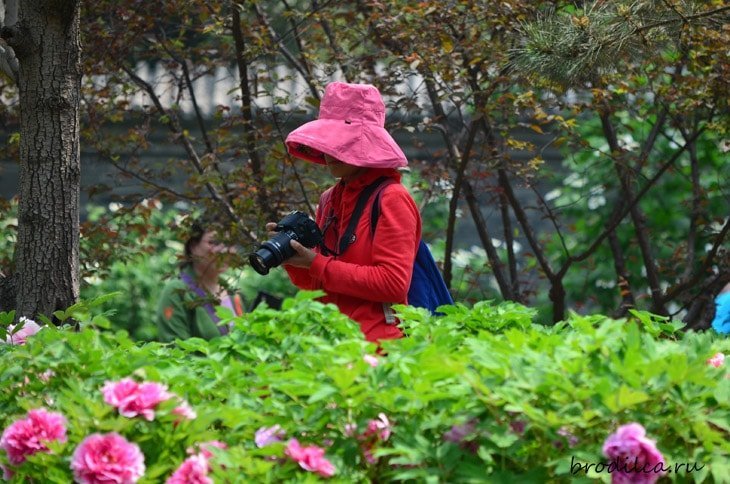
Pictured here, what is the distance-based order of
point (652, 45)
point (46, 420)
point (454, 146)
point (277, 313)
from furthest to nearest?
point (454, 146) < point (652, 45) < point (277, 313) < point (46, 420)

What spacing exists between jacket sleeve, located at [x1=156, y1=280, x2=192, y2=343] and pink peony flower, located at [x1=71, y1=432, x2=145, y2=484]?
3381mm

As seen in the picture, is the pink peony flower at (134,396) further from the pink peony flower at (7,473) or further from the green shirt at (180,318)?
the green shirt at (180,318)

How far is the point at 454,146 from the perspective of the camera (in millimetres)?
5910

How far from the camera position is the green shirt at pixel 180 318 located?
5723 mm

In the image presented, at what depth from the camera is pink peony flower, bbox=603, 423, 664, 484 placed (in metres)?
2.22

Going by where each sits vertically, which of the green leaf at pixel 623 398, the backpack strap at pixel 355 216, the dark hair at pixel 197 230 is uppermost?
the dark hair at pixel 197 230

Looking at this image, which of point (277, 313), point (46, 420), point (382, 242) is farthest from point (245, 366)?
point (382, 242)

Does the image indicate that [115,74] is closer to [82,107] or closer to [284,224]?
[82,107]

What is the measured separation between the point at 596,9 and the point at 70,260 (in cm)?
245

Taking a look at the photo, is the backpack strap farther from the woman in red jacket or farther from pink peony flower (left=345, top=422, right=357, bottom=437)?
pink peony flower (left=345, top=422, right=357, bottom=437)

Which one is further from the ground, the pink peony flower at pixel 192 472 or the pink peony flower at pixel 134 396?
the pink peony flower at pixel 134 396

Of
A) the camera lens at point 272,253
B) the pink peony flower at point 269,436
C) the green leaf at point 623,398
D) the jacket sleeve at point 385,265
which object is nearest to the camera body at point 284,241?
the camera lens at point 272,253

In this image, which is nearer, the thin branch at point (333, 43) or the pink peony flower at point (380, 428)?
the pink peony flower at point (380, 428)

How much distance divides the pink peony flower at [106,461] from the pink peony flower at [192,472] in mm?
77
